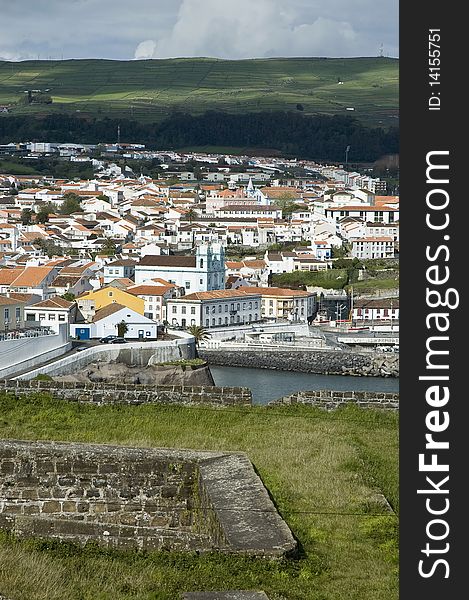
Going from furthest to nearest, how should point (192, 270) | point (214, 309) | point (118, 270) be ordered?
point (118, 270)
point (192, 270)
point (214, 309)

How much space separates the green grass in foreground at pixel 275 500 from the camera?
10.4 feet

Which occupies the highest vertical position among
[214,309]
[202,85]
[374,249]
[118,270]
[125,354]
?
[202,85]

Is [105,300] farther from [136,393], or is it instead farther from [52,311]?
[136,393]

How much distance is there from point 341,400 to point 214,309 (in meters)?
24.1

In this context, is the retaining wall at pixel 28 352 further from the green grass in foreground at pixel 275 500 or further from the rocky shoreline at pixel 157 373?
the green grass in foreground at pixel 275 500

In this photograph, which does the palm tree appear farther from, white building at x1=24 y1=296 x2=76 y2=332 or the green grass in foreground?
the green grass in foreground

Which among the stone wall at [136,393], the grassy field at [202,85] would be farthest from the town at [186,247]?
the grassy field at [202,85]

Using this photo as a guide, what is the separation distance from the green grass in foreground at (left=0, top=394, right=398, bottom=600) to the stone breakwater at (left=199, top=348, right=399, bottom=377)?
1938 centimetres

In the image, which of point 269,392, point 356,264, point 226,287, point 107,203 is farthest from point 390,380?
point 107,203

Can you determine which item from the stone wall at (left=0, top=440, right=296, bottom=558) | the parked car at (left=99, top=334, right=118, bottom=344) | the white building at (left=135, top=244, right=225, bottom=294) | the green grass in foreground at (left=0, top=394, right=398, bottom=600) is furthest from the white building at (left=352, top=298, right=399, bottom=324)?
the stone wall at (left=0, top=440, right=296, bottom=558)

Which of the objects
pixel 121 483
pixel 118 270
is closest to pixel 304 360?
pixel 118 270

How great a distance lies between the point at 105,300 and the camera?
28406 mm

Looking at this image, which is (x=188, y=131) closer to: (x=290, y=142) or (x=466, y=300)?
(x=290, y=142)

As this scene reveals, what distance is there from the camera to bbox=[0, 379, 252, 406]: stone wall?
6.67 m
